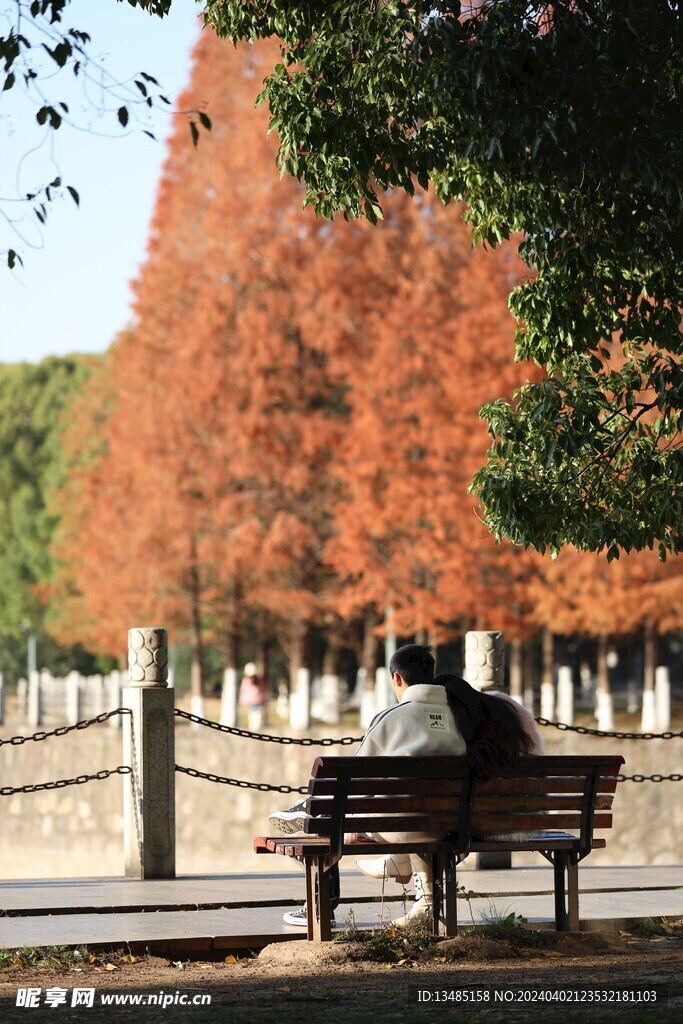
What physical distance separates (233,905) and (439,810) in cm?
213

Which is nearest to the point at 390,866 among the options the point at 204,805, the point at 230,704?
the point at 204,805

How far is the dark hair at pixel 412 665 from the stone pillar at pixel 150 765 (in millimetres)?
3198

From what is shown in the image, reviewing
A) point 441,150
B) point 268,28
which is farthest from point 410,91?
point 268,28

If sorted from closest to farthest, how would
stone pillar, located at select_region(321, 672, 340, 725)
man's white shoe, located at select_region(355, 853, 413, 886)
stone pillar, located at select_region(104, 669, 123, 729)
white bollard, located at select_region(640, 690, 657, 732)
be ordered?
man's white shoe, located at select_region(355, 853, 413, 886), white bollard, located at select_region(640, 690, 657, 732), stone pillar, located at select_region(104, 669, 123, 729), stone pillar, located at select_region(321, 672, 340, 725)

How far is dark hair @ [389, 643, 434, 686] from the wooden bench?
19.7 inches


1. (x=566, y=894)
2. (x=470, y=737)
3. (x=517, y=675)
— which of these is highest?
(x=517, y=675)

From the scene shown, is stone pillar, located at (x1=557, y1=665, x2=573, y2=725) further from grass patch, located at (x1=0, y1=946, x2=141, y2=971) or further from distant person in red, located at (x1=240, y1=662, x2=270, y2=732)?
grass patch, located at (x1=0, y1=946, x2=141, y2=971)

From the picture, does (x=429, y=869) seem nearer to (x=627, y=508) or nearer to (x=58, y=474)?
(x=627, y=508)

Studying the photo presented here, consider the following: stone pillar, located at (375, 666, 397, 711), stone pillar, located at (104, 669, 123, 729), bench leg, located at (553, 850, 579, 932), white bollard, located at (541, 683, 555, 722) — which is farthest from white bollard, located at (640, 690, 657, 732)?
bench leg, located at (553, 850, 579, 932)

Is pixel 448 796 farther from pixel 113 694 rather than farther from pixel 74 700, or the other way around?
pixel 113 694

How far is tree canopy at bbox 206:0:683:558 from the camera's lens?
25.9 ft

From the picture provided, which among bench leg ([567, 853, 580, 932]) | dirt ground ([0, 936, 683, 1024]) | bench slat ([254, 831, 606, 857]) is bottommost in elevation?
dirt ground ([0, 936, 683, 1024])

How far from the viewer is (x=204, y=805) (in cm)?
2564

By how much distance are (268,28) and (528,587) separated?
18812mm
